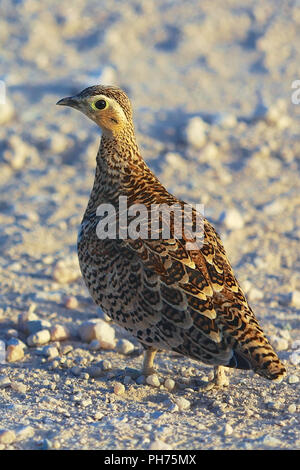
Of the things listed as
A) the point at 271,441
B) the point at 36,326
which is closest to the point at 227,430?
the point at 271,441

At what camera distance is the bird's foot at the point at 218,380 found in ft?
18.2

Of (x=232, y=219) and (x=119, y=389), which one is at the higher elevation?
(x=232, y=219)

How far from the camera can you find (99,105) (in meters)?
5.92

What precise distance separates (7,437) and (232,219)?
4407 mm

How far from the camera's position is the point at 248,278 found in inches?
299

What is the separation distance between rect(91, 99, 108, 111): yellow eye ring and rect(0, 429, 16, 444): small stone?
2.50 m

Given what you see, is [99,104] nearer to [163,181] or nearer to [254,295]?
[254,295]

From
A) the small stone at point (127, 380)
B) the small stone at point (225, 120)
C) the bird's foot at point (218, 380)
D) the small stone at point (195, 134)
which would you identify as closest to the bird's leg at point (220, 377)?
the bird's foot at point (218, 380)

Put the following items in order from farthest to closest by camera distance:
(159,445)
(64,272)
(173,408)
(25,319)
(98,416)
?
1. (64,272)
2. (25,319)
3. (173,408)
4. (98,416)
5. (159,445)

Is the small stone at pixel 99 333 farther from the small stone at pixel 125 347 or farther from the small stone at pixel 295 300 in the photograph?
the small stone at pixel 295 300

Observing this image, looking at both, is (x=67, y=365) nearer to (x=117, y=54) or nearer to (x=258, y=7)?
(x=117, y=54)

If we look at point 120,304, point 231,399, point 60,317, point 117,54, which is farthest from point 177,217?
point 117,54

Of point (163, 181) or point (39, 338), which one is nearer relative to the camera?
point (39, 338)

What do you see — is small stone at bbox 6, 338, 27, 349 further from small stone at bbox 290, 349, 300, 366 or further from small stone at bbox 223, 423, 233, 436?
small stone at bbox 290, 349, 300, 366
